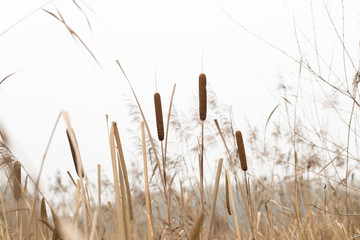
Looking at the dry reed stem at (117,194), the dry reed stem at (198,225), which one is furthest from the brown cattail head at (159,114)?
the dry reed stem at (198,225)

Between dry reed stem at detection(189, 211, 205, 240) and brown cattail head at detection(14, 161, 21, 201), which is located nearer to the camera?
dry reed stem at detection(189, 211, 205, 240)

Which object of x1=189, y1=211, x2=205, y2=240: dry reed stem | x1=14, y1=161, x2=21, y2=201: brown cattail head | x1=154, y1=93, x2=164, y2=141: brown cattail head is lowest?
x1=189, y1=211, x2=205, y2=240: dry reed stem

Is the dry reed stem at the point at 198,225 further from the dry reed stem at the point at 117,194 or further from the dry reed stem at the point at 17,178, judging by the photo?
the dry reed stem at the point at 17,178

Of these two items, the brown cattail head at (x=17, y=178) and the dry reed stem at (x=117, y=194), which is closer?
the dry reed stem at (x=117, y=194)

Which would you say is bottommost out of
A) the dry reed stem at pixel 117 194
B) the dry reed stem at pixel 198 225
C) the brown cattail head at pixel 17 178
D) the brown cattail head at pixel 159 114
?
the dry reed stem at pixel 198 225

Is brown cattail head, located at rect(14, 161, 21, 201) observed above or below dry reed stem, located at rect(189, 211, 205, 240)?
above

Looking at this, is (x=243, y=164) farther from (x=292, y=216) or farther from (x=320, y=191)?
(x=320, y=191)

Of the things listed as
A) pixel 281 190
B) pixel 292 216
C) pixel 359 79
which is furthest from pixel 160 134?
pixel 281 190

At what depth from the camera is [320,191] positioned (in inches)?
143

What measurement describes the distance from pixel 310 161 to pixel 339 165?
1019mm

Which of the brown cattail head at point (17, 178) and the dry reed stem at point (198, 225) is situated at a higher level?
the brown cattail head at point (17, 178)

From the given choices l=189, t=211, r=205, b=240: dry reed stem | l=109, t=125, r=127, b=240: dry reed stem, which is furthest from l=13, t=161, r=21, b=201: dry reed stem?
l=189, t=211, r=205, b=240: dry reed stem

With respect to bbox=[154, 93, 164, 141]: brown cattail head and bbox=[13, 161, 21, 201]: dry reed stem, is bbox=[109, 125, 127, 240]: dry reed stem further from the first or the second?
bbox=[13, 161, 21, 201]: dry reed stem

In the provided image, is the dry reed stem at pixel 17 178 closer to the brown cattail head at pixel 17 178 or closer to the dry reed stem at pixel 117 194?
the brown cattail head at pixel 17 178
